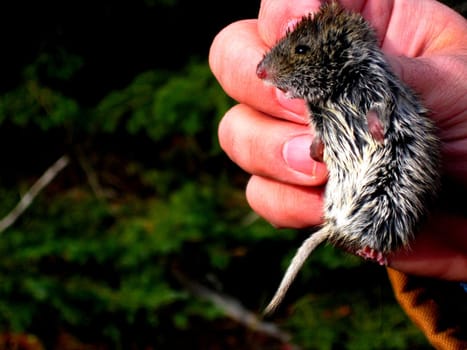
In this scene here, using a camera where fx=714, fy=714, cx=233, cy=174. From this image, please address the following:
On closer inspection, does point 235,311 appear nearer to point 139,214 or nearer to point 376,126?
point 139,214

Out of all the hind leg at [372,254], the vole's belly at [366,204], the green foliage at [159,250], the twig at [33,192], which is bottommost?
the twig at [33,192]

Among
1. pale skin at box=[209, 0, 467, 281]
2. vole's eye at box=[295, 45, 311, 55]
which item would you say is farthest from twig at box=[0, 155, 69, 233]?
vole's eye at box=[295, 45, 311, 55]

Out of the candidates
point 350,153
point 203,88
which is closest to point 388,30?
point 350,153

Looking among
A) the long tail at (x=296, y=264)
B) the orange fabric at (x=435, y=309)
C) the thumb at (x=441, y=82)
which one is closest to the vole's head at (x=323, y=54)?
the thumb at (x=441, y=82)

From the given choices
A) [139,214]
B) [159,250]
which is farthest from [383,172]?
[139,214]

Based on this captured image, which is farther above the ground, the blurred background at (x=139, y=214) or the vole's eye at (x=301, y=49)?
the vole's eye at (x=301, y=49)

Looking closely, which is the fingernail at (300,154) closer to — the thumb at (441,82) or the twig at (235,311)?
the thumb at (441,82)
